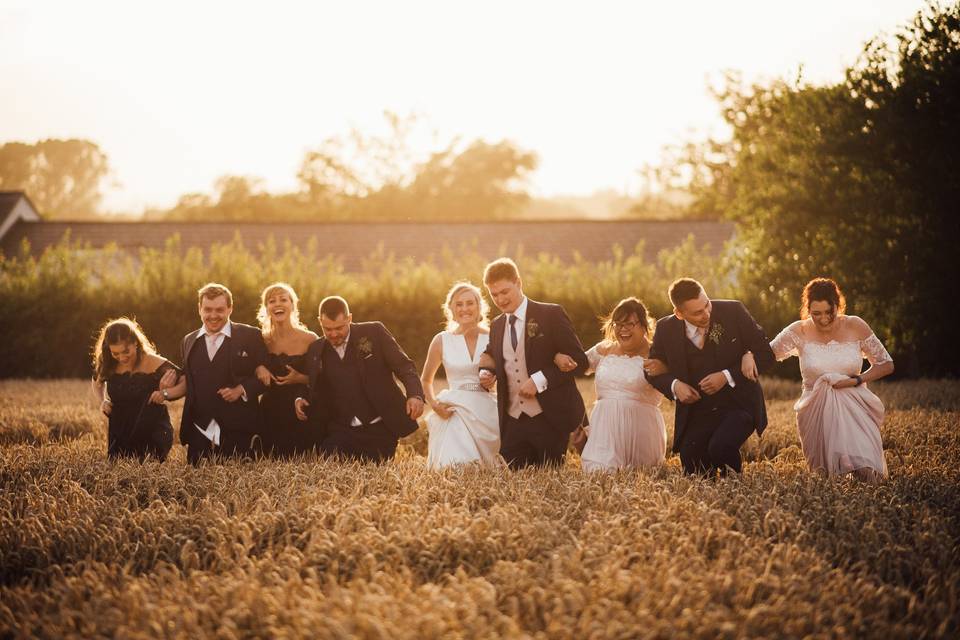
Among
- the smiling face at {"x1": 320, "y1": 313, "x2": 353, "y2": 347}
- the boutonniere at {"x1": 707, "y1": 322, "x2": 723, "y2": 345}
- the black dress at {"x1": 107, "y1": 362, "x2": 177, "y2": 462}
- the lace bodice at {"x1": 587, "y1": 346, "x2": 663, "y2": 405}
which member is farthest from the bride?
the black dress at {"x1": 107, "y1": 362, "x2": 177, "y2": 462}

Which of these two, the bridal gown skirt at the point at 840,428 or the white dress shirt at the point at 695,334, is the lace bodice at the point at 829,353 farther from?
the white dress shirt at the point at 695,334

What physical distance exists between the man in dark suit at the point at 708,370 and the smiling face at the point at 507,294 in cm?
136

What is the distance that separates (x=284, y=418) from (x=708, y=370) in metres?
4.41

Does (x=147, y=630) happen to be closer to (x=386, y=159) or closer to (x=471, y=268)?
(x=471, y=268)

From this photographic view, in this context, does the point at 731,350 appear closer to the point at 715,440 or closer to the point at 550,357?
the point at 715,440

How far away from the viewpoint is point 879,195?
75.5ft

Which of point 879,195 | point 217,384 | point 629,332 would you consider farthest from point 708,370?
point 879,195

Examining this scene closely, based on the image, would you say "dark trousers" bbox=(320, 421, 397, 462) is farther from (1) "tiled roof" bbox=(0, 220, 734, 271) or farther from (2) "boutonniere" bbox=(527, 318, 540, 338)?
(1) "tiled roof" bbox=(0, 220, 734, 271)

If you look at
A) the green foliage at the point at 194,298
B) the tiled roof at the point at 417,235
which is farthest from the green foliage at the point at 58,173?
the green foliage at the point at 194,298

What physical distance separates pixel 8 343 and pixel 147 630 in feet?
76.6

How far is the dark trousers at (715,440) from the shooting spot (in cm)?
909

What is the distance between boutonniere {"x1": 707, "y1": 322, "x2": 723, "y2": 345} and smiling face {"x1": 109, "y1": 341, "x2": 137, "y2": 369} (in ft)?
18.5

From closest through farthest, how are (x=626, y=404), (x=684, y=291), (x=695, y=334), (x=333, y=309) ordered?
1. (x=684, y=291)
2. (x=695, y=334)
3. (x=626, y=404)
4. (x=333, y=309)

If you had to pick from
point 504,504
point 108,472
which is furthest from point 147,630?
point 108,472
